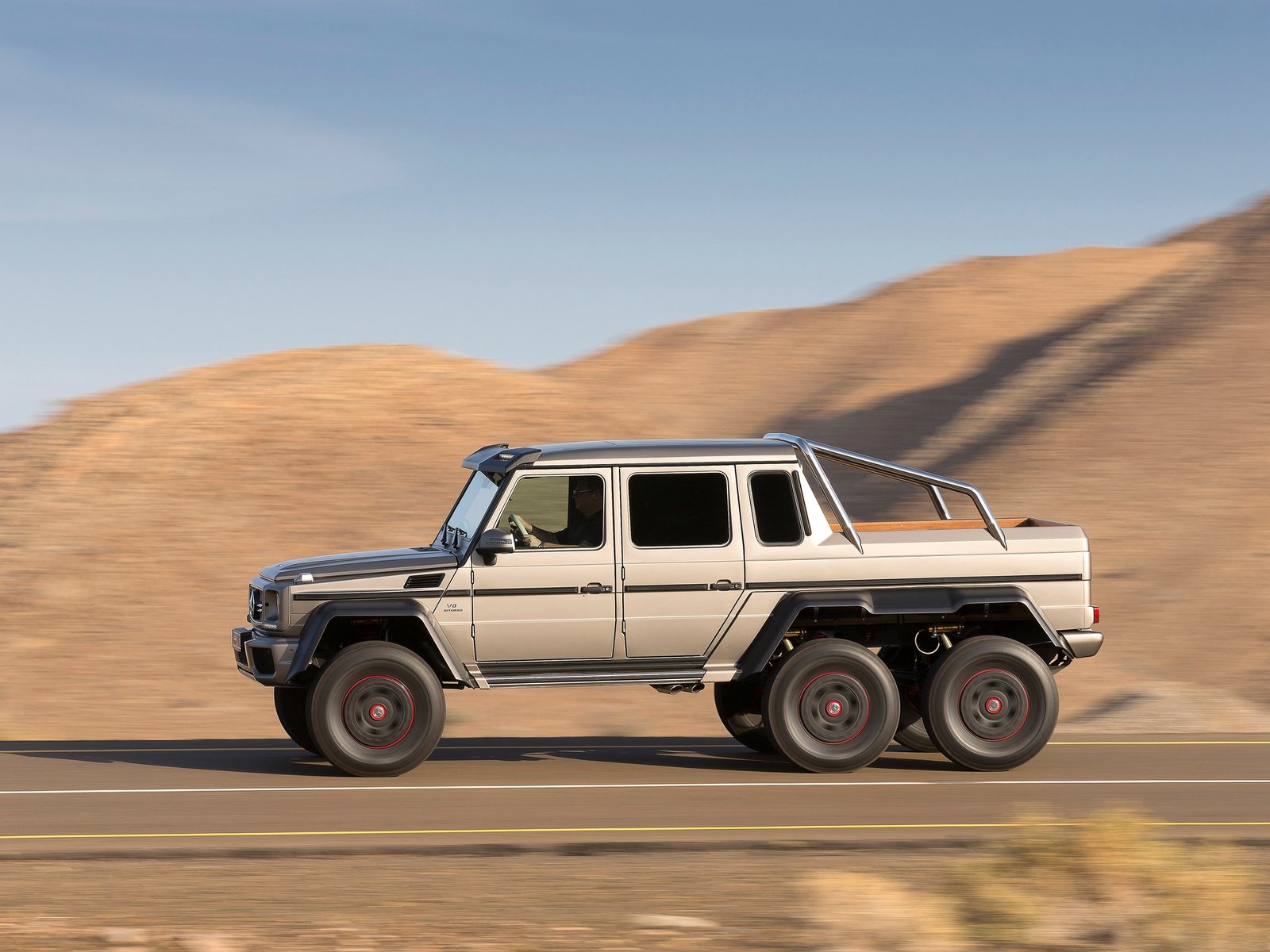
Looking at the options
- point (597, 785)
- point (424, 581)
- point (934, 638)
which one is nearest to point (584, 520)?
point (424, 581)

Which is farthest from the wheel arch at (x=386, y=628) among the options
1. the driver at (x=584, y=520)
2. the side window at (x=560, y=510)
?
the driver at (x=584, y=520)

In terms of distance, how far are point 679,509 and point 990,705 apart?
2633 mm

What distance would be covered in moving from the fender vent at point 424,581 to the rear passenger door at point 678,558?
128 cm

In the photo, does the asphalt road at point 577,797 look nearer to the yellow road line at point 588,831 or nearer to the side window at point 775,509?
the yellow road line at point 588,831

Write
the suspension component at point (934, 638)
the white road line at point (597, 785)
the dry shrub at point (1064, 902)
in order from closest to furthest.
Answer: the dry shrub at point (1064, 902), the white road line at point (597, 785), the suspension component at point (934, 638)

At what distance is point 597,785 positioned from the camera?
1064cm

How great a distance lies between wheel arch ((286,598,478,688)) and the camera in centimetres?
1055

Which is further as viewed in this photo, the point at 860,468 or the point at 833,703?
the point at 860,468

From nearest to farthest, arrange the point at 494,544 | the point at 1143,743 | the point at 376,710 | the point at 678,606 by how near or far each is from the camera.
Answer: the point at 494,544
the point at 376,710
the point at 678,606
the point at 1143,743

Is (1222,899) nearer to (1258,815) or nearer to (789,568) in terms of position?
(1258,815)

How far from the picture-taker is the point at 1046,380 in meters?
39.8

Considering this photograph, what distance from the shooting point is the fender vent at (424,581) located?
35.1 feet

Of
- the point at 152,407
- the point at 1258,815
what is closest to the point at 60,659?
the point at 152,407

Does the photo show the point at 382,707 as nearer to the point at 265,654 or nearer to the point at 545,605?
the point at 265,654
